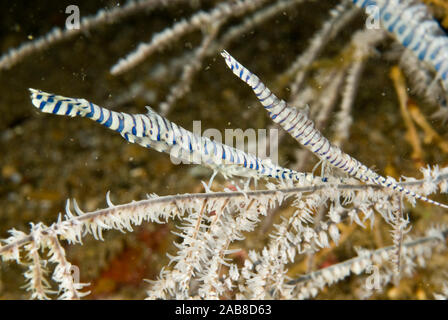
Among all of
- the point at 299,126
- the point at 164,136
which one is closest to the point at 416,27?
the point at 299,126

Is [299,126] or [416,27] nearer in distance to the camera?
[299,126]

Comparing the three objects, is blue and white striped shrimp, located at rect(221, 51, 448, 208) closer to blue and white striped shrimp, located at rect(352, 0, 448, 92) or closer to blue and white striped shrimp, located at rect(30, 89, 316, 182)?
blue and white striped shrimp, located at rect(30, 89, 316, 182)

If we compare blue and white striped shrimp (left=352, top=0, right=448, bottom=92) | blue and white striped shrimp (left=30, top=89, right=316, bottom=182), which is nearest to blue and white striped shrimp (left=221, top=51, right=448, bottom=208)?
blue and white striped shrimp (left=30, top=89, right=316, bottom=182)

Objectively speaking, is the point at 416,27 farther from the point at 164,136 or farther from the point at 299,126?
the point at 164,136

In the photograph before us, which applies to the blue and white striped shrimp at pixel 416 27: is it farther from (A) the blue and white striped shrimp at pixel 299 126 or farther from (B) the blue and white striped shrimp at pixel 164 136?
(B) the blue and white striped shrimp at pixel 164 136

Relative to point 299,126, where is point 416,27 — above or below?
above

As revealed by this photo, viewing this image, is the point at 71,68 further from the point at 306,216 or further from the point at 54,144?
the point at 306,216
